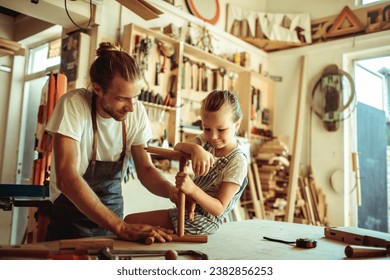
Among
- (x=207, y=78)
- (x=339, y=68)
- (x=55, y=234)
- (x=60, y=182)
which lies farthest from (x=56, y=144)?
(x=339, y=68)

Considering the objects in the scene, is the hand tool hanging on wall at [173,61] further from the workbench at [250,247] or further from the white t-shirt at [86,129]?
the workbench at [250,247]

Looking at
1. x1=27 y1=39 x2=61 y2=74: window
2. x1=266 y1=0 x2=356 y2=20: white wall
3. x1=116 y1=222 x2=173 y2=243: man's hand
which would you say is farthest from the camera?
x1=266 y1=0 x2=356 y2=20: white wall

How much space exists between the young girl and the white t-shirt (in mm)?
286

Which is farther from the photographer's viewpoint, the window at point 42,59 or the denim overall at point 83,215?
the window at point 42,59

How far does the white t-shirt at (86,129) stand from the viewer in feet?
4.00

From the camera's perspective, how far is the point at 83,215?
1356 mm

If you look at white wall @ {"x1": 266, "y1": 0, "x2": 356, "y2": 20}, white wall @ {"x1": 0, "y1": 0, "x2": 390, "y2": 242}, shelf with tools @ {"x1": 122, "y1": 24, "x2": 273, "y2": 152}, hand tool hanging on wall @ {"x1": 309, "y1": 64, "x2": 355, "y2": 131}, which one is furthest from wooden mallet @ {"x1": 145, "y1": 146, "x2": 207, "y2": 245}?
white wall @ {"x1": 266, "y1": 0, "x2": 356, "y2": 20}

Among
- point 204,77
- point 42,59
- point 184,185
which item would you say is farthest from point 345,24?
point 184,185

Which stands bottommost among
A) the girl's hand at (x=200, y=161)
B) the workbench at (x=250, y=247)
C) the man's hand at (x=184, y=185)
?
the workbench at (x=250, y=247)

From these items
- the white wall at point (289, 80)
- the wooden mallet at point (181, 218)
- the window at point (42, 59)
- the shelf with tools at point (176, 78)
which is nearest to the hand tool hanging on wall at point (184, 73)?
Result: the shelf with tools at point (176, 78)

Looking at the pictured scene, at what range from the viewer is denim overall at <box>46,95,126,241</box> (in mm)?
1350

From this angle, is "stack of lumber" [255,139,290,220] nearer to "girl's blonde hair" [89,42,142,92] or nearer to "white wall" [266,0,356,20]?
"white wall" [266,0,356,20]

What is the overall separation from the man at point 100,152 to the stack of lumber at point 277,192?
7.63 ft

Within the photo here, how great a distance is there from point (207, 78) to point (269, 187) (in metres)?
1.34
